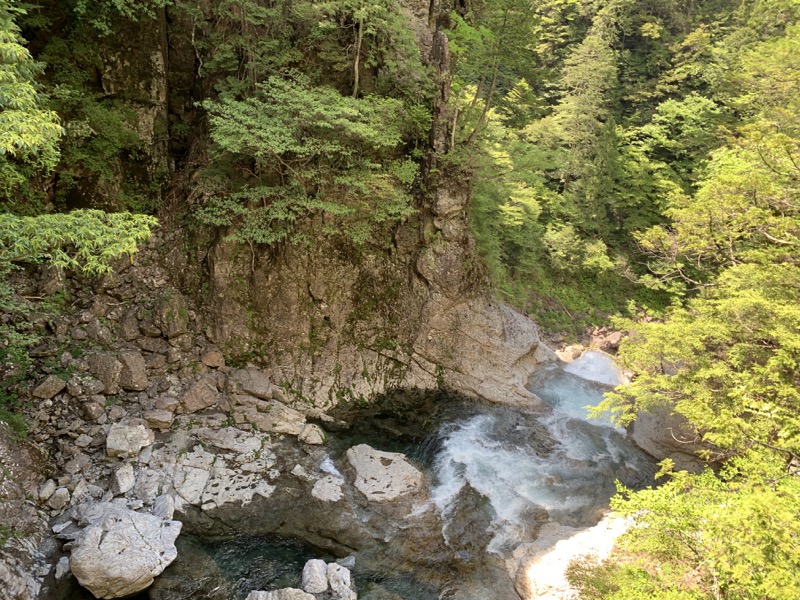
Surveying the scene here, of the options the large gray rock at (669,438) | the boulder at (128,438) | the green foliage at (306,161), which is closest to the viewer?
the boulder at (128,438)

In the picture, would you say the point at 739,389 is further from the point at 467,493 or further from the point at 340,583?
the point at 340,583

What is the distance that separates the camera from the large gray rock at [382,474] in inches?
405

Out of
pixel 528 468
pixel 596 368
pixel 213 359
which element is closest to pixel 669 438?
pixel 528 468

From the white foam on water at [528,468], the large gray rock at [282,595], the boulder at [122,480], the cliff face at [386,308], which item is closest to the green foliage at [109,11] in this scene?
the cliff face at [386,308]

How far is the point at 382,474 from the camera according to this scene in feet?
35.1

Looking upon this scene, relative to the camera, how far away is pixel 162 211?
525 inches

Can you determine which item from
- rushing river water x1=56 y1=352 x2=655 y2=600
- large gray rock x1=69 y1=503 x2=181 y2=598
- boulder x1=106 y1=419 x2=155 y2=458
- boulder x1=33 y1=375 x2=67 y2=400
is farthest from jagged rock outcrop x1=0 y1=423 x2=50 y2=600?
boulder x1=106 y1=419 x2=155 y2=458

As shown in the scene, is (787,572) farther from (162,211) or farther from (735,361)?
(162,211)

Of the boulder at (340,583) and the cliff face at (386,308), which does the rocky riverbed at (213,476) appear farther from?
the cliff face at (386,308)

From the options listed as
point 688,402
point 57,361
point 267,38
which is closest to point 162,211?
point 57,361

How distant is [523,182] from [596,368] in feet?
28.4

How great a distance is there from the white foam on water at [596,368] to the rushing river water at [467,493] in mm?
918

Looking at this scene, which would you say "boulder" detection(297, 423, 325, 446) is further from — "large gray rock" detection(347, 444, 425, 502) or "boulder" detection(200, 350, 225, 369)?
"boulder" detection(200, 350, 225, 369)

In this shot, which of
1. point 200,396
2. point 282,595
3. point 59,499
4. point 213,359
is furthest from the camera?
point 213,359
